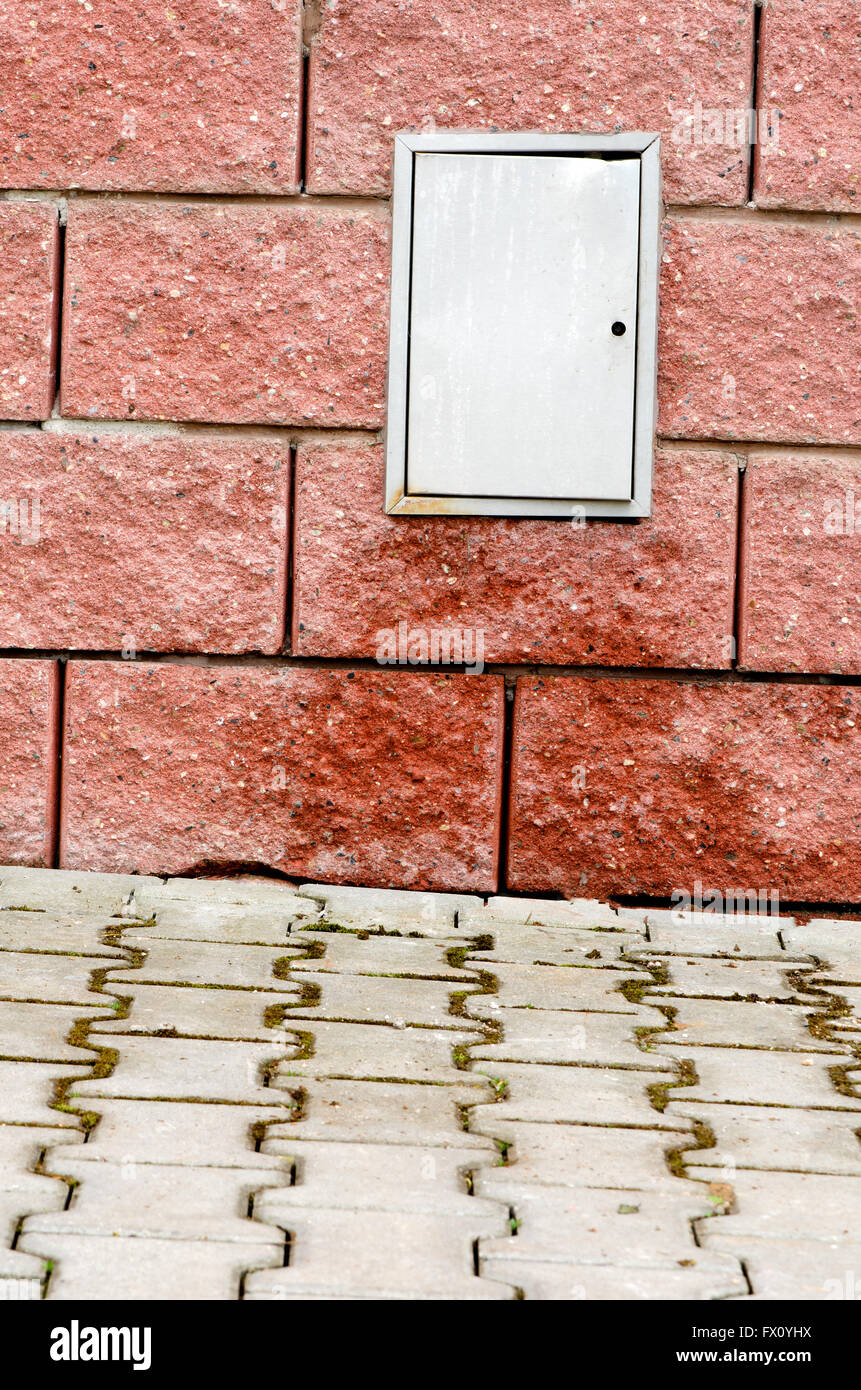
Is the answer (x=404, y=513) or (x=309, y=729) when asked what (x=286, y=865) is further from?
(x=404, y=513)

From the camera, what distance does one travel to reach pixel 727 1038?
2.70 meters

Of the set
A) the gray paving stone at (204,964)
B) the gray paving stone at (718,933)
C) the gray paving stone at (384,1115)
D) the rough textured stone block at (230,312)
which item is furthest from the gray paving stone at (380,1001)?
the rough textured stone block at (230,312)

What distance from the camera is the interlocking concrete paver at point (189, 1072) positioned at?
2.17m

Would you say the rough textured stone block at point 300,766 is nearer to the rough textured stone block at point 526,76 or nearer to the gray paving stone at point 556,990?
the gray paving stone at point 556,990

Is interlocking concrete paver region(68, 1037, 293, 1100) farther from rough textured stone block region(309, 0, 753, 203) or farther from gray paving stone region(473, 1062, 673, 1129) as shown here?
rough textured stone block region(309, 0, 753, 203)

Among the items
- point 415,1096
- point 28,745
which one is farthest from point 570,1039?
point 28,745

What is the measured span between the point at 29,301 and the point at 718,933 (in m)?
2.37

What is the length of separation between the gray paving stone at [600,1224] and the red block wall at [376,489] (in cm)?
178

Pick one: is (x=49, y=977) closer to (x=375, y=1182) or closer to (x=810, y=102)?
(x=375, y=1182)

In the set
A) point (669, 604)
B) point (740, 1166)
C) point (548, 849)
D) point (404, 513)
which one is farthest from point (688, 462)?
point (740, 1166)

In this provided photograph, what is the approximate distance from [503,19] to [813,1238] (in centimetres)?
302

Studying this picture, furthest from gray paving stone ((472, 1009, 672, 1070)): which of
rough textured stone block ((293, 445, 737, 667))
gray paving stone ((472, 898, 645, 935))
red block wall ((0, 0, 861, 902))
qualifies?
rough textured stone block ((293, 445, 737, 667))

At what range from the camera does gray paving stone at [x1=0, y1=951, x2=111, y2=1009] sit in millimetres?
2646

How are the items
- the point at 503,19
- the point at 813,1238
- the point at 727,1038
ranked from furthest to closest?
the point at 503,19 < the point at 727,1038 < the point at 813,1238
